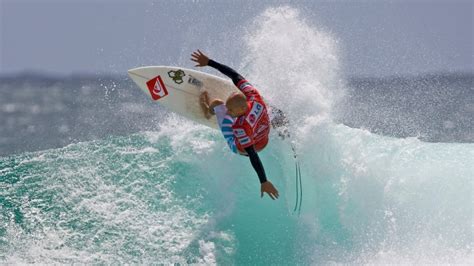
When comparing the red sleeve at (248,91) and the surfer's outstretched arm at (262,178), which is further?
the red sleeve at (248,91)

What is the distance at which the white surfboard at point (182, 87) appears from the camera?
9.39 m

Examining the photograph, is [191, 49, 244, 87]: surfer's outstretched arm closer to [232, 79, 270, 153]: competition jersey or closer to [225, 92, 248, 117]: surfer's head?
[232, 79, 270, 153]: competition jersey

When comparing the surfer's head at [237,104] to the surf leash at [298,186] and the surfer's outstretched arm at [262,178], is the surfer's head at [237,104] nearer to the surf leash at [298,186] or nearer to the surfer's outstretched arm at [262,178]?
the surfer's outstretched arm at [262,178]

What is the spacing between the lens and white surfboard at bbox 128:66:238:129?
370 inches

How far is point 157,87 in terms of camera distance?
959 centimetres

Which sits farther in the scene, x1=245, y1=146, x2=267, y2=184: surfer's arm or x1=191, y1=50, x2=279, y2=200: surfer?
x1=191, y1=50, x2=279, y2=200: surfer

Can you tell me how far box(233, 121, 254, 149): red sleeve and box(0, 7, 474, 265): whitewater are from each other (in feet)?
5.01

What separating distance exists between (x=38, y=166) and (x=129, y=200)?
2.00m

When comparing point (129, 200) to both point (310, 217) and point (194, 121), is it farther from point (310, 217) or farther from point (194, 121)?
point (310, 217)

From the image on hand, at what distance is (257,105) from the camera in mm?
7656

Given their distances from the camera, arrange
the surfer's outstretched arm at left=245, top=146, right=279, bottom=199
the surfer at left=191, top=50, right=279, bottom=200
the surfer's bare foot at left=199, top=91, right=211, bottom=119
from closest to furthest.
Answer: the surfer's outstretched arm at left=245, top=146, right=279, bottom=199 < the surfer at left=191, top=50, right=279, bottom=200 < the surfer's bare foot at left=199, top=91, right=211, bottom=119

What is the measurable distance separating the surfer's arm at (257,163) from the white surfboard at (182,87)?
205cm

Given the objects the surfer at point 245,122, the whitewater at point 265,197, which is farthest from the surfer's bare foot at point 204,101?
the surfer at point 245,122

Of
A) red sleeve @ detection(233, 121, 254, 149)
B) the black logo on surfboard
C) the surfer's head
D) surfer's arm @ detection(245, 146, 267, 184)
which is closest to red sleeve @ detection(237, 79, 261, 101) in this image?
the surfer's head
